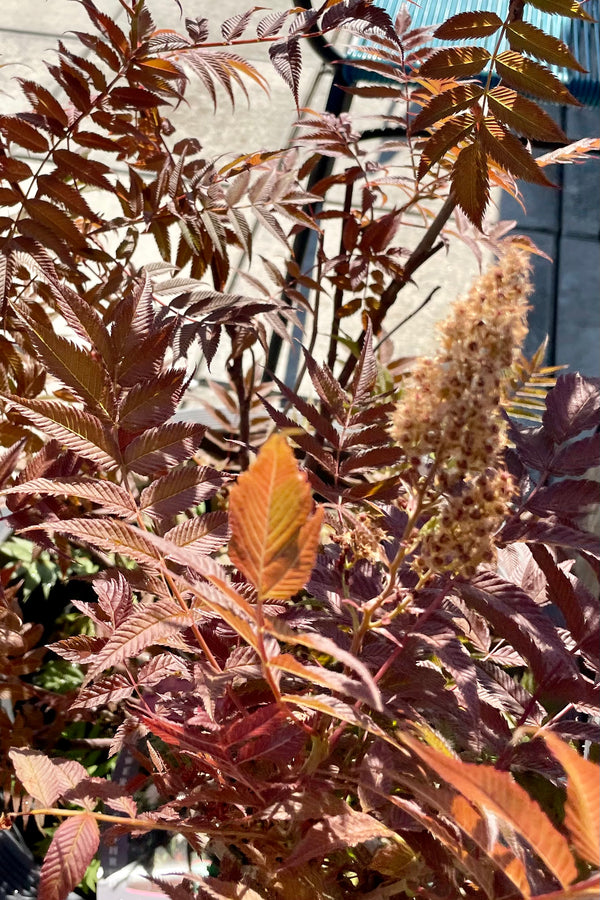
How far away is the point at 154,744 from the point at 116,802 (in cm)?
33

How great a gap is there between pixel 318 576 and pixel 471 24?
441 mm

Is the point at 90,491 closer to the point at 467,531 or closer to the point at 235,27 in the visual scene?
the point at 467,531

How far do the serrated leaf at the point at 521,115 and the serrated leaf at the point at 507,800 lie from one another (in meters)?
0.47

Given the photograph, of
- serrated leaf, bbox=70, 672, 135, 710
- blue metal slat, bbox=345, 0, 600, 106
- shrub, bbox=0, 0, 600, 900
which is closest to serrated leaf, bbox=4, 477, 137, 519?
shrub, bbox=0, 0, 600, 900

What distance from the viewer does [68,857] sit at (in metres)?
0.50

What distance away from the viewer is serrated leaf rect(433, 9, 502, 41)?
619mm

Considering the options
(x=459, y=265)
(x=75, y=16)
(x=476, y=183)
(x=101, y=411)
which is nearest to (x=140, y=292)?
(x=101, y=411)

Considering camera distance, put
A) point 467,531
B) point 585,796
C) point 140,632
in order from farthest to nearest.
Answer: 1. point 140,632
2. point 467,531
3. point 585,796

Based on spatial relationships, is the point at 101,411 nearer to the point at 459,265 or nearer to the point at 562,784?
the point at 562,784

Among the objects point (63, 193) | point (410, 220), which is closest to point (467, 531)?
point (63, 193)

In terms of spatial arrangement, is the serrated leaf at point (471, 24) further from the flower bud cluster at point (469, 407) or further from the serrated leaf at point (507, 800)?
the serrated leaf at point (507, 800)

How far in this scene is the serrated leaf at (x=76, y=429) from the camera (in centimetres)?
55

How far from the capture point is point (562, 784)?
573 mm

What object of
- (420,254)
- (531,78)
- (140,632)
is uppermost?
(531,78)
